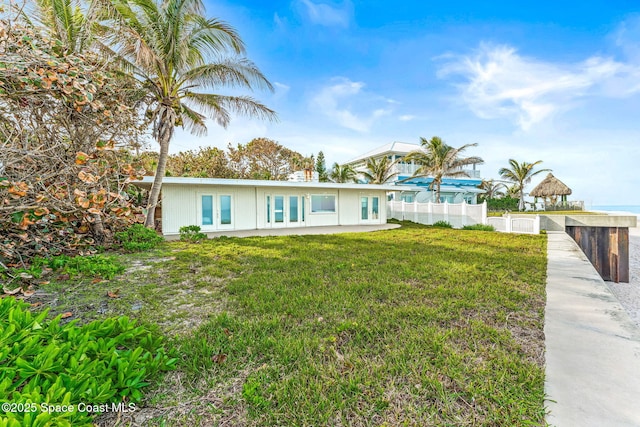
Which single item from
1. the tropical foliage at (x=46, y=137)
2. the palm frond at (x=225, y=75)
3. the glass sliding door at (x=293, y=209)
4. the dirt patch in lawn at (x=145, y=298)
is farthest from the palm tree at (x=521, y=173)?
the tropical foliage at (x=46, y=137)

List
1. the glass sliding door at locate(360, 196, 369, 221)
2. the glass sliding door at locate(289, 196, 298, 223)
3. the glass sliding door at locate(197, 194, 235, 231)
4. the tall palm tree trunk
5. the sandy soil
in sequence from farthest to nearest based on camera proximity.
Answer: the glass sliding door at locate(360, 196, 369, 221)
the glass sliding door at locate(289, 196, 298, 223)
the glass sliding door at locate(197, 194, 235, 231)
the tall palm tree trunk
the sandy soil

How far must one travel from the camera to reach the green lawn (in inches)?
77.9

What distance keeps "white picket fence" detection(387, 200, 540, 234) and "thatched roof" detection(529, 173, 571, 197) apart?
89.2 ft

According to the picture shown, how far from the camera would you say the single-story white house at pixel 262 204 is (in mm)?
12336

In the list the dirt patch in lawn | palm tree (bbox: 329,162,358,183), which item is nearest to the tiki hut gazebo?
palm tree (bbox: 329,162,358,183)

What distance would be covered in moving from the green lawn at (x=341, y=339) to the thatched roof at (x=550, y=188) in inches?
1472

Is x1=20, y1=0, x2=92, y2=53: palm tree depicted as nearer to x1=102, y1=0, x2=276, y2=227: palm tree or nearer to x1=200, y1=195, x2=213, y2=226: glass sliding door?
x1=102, y1=0, x2=276, y2=227: palm tree

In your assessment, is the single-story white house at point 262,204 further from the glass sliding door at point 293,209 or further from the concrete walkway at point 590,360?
the concrete walkway at point 590,360

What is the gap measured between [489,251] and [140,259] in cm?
936

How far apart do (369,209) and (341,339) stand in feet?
48.0

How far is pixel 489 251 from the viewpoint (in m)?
7.95

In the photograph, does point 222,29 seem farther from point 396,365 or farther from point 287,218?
point 396,365

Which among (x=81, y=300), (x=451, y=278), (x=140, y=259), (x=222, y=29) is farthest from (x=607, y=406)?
(x=222, y=29)

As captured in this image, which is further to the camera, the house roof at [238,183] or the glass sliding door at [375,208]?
the glass sliding door at [375,208]
